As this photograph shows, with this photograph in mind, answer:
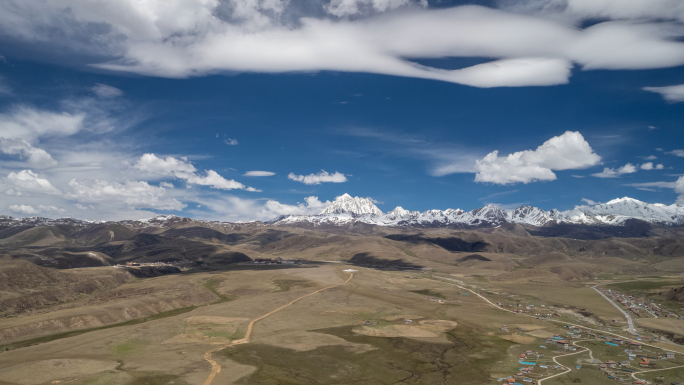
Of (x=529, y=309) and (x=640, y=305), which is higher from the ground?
(x=529, y=309)

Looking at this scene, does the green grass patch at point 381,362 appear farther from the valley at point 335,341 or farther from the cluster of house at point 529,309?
the cluster of house at point 529,309

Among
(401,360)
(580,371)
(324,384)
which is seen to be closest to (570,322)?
(580,371)

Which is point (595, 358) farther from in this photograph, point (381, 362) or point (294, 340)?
point (294, 340)

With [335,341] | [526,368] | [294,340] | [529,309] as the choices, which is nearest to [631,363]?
[526,368]

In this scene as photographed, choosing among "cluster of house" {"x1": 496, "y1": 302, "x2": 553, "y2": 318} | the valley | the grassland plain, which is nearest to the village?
the valley

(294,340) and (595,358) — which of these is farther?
(294,340)

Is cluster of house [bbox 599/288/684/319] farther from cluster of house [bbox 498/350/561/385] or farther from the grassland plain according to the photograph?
cluster of house [bbox 498/350/561/385]

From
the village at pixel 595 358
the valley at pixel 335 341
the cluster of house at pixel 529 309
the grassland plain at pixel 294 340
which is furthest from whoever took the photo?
the cluster of house at pixel 529 309

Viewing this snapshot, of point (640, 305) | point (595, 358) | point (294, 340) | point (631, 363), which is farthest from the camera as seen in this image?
point (640, 305)

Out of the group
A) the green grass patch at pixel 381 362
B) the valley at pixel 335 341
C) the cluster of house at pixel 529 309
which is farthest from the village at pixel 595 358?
the cluster of house at pixel 529 309

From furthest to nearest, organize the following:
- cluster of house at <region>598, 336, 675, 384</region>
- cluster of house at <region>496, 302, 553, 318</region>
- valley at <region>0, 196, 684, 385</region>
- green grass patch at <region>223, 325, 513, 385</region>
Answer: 1. cluster of house at <region>496, 302, 553, 318</region>
2. cluster of house at <region>598, 336, 675, 384</region>
3. valley at <region>0, 196, 684, 385</region>
4. green grass patch at <region>223, 325, 513, 385</region>

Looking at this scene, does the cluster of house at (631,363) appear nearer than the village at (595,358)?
No

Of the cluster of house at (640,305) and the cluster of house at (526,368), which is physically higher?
the cluster of house at (526,368)

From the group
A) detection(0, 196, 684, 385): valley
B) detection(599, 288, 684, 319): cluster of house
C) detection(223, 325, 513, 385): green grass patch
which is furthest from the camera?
detection(599, 288, 684, 319): cluster of house
